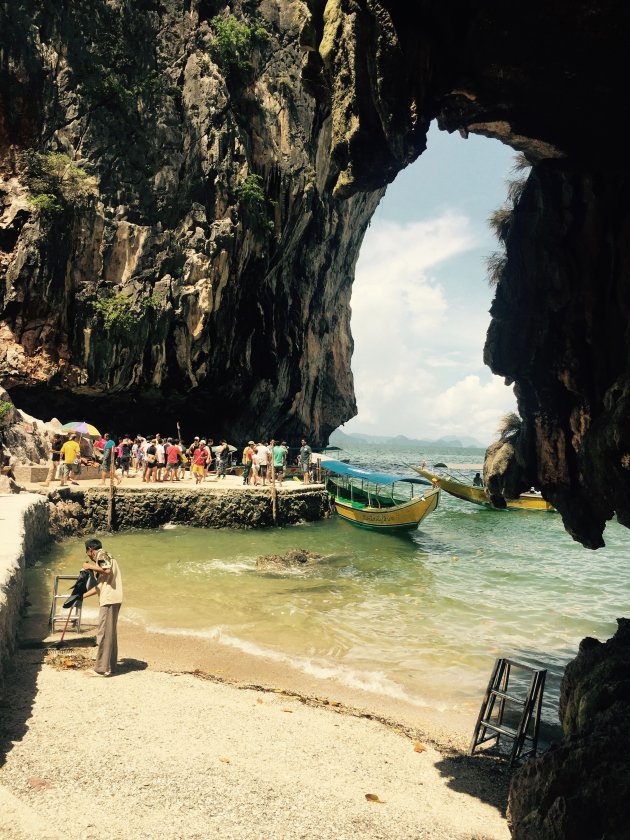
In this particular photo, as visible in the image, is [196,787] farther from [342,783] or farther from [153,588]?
[153,588]

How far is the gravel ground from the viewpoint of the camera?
13.9 ft

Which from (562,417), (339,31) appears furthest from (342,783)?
(339,31)

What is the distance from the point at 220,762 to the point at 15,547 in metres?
5.08

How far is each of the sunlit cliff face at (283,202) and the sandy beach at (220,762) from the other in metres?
3.53

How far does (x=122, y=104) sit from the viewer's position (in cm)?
2672

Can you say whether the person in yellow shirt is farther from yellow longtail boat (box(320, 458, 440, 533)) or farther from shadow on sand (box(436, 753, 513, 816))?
shadow on sand (box(436, 753, 513, 816))

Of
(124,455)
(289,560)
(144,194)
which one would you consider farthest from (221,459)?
(144,194)

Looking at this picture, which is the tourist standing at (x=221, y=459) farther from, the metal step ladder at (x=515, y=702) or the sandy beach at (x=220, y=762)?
the metal step ladder at (x=515, y=702)

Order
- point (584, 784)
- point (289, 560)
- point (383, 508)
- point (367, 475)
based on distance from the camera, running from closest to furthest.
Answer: point (584, 784) < point (289, 560) < point (383, 508) < point (367, 475)

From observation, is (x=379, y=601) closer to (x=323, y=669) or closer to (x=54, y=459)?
(x=323, y=669)

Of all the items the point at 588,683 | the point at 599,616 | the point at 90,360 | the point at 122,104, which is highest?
the point at 122,104

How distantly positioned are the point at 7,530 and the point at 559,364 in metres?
9.60

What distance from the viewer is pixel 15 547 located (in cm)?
851

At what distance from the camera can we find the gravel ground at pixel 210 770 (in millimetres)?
4242
